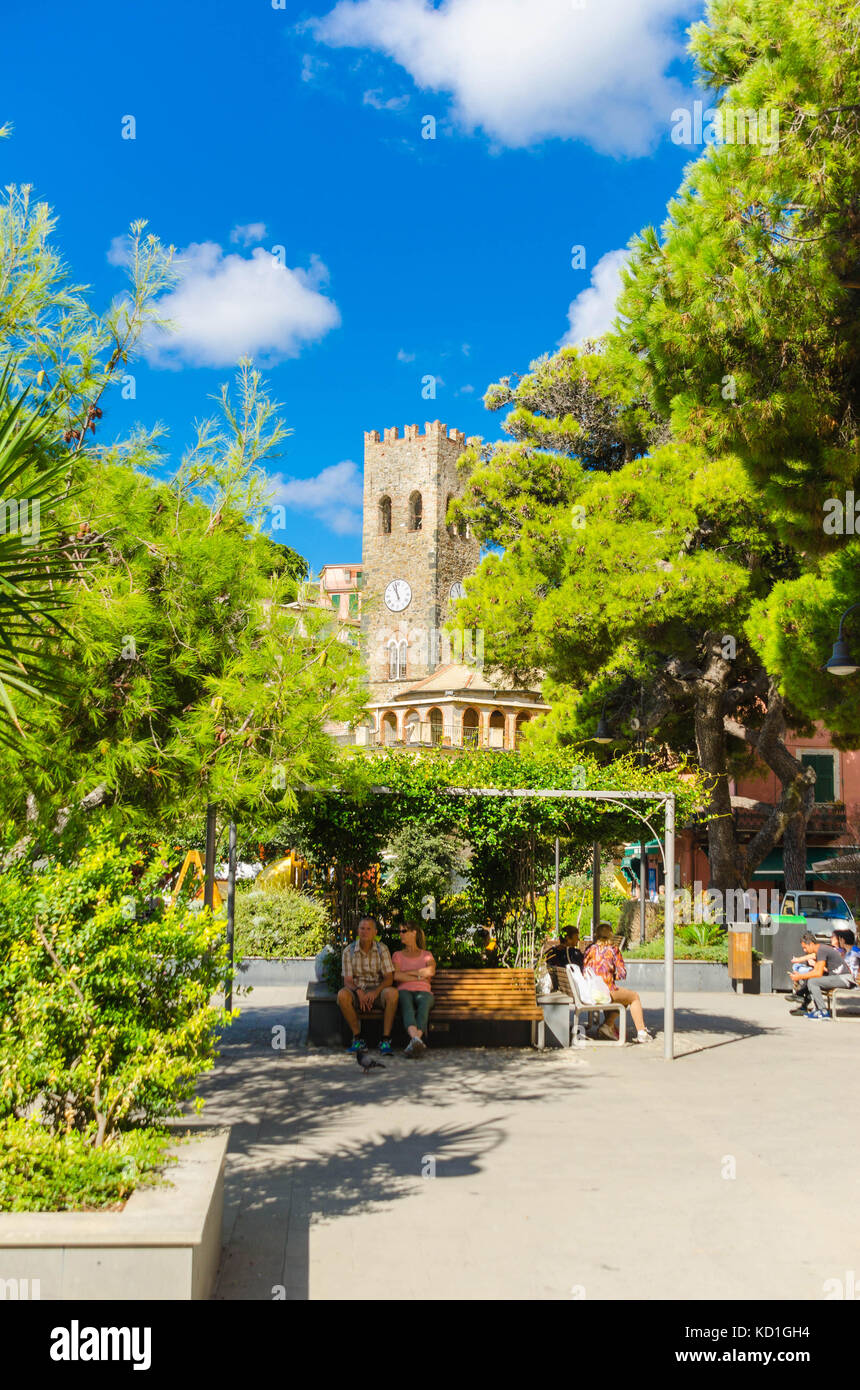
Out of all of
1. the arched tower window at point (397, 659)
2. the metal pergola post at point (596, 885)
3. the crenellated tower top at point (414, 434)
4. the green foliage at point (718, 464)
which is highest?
the crenellated tower top at point (414, 434)

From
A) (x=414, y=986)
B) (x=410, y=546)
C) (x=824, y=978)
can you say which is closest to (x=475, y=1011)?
(x=414, y=986)

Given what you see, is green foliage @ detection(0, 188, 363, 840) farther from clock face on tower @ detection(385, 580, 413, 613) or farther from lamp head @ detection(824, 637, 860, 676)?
clock face on tower @ detection(385, 580, 413, 613)

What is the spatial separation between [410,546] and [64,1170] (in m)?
84.8

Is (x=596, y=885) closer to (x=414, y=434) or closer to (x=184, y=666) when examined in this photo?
(x=184, y=666)

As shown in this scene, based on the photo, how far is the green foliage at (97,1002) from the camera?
4.60 m

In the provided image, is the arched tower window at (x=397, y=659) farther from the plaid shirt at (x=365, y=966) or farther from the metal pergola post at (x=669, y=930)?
the plaid shirt at (x=365, y=966)

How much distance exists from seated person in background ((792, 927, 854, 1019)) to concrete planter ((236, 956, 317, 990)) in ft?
22.1

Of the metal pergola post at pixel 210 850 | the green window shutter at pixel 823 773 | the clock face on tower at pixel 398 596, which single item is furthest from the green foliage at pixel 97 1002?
the clock face on tower at pixel 398 596

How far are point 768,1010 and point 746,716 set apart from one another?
1188 cm

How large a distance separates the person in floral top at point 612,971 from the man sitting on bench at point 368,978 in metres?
2.31

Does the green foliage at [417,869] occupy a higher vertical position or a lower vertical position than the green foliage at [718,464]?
lower

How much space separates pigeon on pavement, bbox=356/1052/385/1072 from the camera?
9.83 metres

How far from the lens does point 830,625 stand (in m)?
13.5
